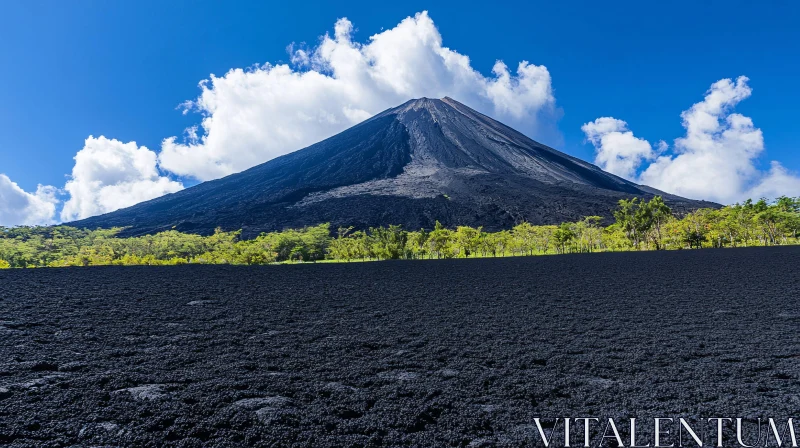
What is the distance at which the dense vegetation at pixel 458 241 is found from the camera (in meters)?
28.1

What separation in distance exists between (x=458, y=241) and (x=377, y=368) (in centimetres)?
2777

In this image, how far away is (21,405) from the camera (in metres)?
3.04

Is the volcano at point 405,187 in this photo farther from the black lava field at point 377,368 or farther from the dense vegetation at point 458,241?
the black lava field at point 377,368

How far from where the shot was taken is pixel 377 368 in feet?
13.3

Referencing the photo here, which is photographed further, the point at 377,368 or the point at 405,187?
the point at 405,187

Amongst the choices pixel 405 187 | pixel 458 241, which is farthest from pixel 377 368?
pixel 405 187

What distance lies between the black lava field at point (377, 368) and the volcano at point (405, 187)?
4762 centimetres

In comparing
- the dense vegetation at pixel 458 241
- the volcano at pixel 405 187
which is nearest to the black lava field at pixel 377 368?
the dense vegetation at pixel 458 241

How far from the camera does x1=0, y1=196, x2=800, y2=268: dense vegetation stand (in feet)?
92.3

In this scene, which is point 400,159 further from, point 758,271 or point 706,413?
point 706,413

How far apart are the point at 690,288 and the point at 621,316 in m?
4.64

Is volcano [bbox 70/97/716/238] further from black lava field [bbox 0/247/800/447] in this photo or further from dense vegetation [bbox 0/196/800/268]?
black lava field [bbox 0/247/800/447]

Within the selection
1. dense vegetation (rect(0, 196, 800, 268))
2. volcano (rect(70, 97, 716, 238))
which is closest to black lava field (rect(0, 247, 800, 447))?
dense vegetation (rect(0, 196, 800, 268))

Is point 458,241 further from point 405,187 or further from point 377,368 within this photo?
point 405,187
